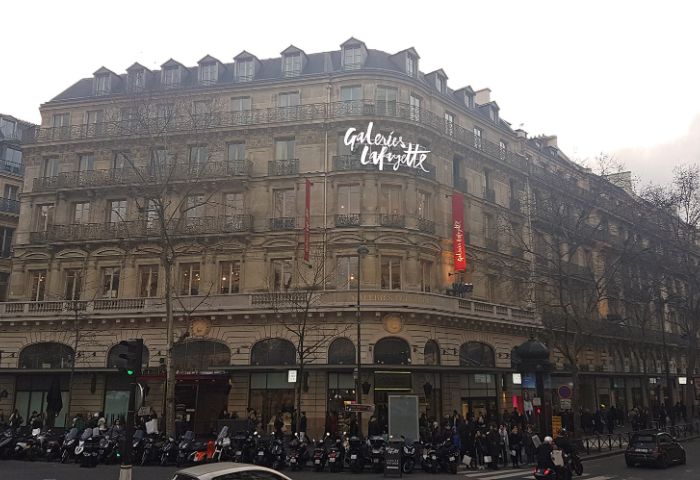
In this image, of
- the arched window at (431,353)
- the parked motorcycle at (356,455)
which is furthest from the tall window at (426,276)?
the parked motorcycle at (356,455)

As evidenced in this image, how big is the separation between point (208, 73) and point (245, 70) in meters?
2.64

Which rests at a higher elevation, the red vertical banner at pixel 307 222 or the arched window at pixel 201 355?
the red vertical banner at pixel 307 222

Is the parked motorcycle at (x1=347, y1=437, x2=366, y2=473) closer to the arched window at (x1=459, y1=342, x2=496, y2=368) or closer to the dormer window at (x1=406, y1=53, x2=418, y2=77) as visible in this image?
the arched window at (x1=459, y1=342, x2=496, y2=368)

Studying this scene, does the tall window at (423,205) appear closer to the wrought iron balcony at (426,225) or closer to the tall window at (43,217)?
the wrought iron balcony at (426,225)

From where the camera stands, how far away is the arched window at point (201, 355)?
3225cm

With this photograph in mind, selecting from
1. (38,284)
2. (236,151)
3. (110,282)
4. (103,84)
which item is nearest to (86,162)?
(103,84)

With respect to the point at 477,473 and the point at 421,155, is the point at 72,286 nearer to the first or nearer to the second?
the point at 421,155

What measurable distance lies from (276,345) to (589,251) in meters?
27.8

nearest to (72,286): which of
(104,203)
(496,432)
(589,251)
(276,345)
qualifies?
(104,203)

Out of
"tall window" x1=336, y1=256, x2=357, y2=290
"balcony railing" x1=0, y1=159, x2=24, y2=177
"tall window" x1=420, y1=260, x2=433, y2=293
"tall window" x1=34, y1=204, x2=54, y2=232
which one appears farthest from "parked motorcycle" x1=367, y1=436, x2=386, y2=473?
"balcony railing" x1=0, y1=159, x2=24, y2=177

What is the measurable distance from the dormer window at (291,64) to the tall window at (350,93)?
12.4 feet

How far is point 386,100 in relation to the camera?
3441cm

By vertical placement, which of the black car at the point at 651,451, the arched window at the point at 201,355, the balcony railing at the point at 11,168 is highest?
the balcony railing at the point at 11,168

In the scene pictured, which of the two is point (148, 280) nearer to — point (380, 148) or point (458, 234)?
point (380, 148)
